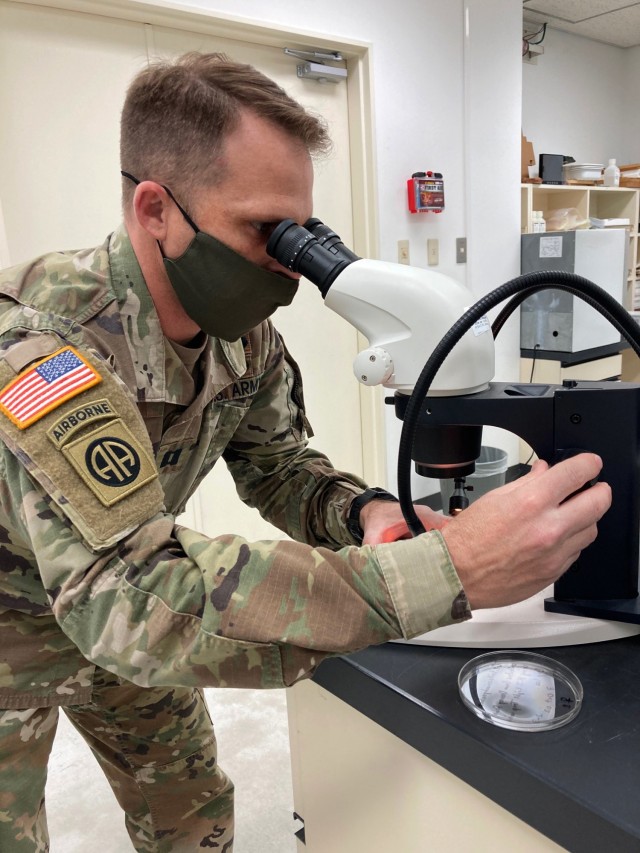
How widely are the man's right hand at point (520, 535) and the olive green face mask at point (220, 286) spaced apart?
463mm

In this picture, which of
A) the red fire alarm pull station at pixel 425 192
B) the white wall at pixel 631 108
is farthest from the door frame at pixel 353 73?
the white wall at pixel 631 108

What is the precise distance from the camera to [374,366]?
0.78 metres

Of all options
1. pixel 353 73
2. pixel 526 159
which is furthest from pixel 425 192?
pixel 526 159

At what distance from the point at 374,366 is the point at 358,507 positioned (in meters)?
0.31

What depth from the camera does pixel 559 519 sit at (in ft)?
2.12

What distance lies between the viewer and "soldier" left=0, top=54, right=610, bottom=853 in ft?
2.08

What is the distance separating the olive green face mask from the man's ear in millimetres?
14

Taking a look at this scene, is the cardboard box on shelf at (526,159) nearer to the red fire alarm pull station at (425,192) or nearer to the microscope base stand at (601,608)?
the red fire alarm pull station at (425,192)

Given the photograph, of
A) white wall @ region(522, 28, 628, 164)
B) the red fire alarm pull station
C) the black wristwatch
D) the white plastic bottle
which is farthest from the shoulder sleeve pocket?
white wall @ region(522, 28, 628, 164)

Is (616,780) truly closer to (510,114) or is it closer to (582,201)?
(510,114)

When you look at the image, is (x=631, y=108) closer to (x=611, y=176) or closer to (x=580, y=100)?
(x=580, y=100)

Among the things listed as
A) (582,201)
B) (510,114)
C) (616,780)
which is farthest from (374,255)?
(616,780)

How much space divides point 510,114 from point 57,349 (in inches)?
122

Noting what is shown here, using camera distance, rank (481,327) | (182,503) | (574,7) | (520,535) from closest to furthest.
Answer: (520,535) < (481,327) < (182,503) < (574,7)
